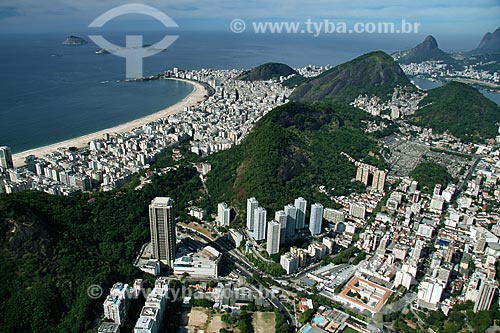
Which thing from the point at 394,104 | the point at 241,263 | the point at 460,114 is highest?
the point at 394,104

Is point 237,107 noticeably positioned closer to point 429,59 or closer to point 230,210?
point 230,210

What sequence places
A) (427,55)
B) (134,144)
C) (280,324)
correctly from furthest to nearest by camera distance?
1. (427,55)
2. (134,144)
3. (280,324)

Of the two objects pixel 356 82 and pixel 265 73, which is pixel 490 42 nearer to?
pixel 356 82

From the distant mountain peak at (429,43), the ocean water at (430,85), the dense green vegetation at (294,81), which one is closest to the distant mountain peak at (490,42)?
the distant mountain peak at (429,43)

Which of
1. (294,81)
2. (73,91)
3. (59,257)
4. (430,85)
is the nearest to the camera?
(59,257)

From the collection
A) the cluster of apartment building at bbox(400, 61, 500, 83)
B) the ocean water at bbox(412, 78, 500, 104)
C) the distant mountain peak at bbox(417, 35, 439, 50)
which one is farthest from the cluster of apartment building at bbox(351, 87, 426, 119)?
the distant mountain peak at bbox(417, 35, 439, 50)

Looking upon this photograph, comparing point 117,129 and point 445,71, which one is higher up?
point 445,71

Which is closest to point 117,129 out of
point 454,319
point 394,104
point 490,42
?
point 394,104

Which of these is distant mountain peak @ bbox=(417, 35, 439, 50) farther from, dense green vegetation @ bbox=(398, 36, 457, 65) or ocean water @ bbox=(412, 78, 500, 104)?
ocean water @ bbox=(412, 78, 500, 104)
